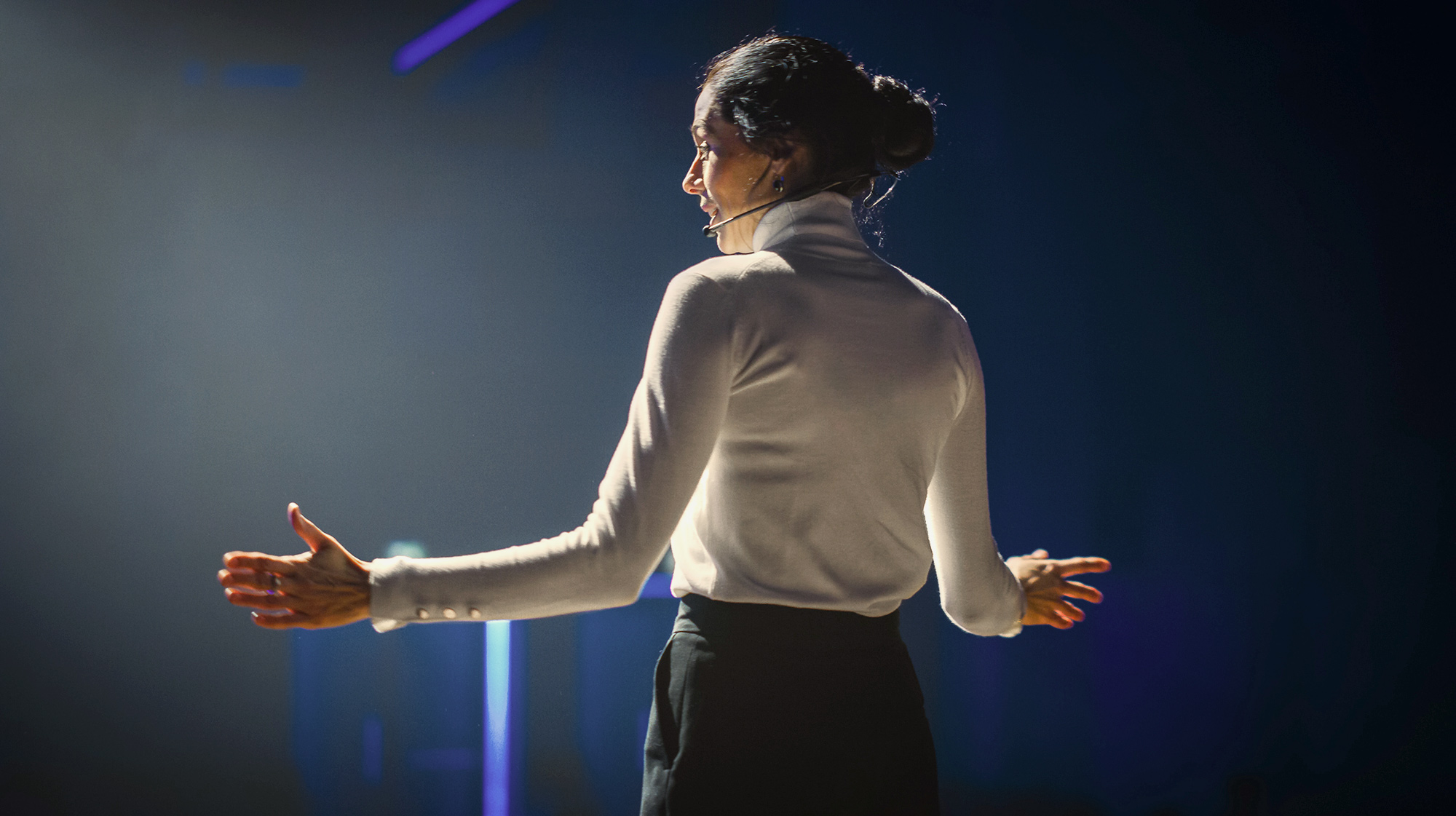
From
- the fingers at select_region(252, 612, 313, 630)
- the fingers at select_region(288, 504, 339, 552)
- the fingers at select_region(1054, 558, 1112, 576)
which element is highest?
the fingers at select_region(288, 504, 339, 552)

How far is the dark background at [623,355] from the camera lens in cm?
245

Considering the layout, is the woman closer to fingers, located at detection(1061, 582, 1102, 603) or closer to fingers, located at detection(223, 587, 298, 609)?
fingers, located at detection(223, 587, 298, 609)

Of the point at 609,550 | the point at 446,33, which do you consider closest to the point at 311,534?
the point at 609,550

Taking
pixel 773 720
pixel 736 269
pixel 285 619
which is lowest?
pixel 773 720

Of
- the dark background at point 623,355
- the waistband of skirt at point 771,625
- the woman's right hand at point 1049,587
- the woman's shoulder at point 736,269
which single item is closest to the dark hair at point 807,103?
the woman's shoulder at point 736,269

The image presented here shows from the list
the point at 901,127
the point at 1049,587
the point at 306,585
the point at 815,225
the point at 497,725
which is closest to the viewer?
the point at 306,585

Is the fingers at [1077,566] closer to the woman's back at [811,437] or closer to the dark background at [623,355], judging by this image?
the woman's back at [811,437]

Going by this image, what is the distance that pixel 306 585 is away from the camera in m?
0.67

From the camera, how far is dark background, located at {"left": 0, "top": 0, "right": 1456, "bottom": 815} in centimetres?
245

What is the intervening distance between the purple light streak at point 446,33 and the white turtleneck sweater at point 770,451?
205 centimetres

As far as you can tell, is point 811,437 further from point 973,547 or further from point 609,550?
point 973,547

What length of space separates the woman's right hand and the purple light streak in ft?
7.26

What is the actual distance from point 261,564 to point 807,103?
606mm

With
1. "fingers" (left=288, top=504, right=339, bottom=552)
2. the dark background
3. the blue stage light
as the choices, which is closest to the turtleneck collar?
"fingers" (left=288, top=504, right=339, bottom=552)
